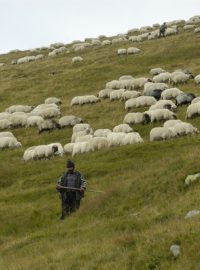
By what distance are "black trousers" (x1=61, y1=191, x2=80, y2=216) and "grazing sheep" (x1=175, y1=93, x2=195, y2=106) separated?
1908 cm

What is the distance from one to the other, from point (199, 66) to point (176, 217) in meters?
38.4

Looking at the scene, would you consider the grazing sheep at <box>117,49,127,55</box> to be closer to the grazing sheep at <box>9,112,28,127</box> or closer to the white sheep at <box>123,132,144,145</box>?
the grazing sheep at <box>9,112,28,127</box>

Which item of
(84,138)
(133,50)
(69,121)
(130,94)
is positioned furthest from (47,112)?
(133,50)

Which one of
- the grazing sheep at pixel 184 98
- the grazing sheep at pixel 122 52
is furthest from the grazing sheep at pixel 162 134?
the grazing sheep at pixel 122 52

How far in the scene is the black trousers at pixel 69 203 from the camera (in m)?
21.7

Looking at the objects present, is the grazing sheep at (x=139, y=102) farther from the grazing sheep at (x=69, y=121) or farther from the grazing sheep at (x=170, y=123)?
the grazing sheep at (x=170, y=123)

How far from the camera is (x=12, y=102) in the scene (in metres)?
55.6

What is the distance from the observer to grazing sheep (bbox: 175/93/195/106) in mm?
39125

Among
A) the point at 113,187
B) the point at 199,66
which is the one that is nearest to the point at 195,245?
the point at 113,187

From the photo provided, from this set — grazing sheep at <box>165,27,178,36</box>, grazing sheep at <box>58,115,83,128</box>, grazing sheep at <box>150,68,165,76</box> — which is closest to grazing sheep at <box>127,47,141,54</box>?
grazing sheep at <box>165,27,178,36</box>

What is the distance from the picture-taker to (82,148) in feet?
108

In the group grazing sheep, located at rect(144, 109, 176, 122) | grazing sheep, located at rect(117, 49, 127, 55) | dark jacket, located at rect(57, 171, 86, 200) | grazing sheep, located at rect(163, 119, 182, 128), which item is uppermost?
dark jacket, located at rect(57, 171, 86, 200)

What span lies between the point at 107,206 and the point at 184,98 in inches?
783

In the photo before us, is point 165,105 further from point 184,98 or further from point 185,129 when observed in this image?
point 185,129
